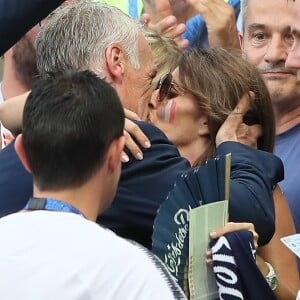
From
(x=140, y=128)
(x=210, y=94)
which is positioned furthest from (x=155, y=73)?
(x=140, y=128)

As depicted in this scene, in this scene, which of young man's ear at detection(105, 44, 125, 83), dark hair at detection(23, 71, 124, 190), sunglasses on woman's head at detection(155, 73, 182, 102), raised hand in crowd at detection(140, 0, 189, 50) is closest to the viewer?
dark hair at detection(23, 71, 124, 190)

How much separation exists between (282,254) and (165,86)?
2.12 feet

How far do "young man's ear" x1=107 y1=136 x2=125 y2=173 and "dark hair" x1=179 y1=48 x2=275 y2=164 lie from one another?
1098mm

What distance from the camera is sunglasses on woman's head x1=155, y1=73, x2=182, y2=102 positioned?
318cm

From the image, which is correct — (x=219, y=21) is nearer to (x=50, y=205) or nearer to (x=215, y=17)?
(x=215, y=17)

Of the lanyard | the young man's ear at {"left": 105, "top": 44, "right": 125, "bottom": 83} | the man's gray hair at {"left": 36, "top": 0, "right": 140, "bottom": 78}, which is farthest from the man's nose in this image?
the lanyard

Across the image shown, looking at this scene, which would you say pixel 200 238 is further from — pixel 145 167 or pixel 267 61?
pixel 267 61

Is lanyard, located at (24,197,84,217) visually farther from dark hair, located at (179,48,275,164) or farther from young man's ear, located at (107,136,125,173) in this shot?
dark hair, located at (179,48,275,164)

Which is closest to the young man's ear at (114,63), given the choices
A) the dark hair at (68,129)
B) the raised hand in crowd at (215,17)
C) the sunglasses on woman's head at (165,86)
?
the sunglasses on woman's head at (165,86)

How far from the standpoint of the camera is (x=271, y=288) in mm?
2738

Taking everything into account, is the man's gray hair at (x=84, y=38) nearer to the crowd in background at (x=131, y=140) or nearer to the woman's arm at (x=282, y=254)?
the crowd in background at (x=131, y=140)

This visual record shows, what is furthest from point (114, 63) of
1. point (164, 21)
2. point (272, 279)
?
point (164, 21)

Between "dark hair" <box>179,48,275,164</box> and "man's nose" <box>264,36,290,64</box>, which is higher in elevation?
"dark hair" <box>179,48,275,164</box>

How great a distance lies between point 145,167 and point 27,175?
311mm
